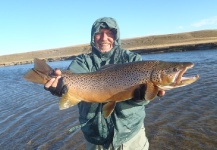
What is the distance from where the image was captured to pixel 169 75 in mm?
4027

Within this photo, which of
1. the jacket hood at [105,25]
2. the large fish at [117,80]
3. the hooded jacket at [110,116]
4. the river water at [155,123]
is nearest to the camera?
the large fish at [117,80]

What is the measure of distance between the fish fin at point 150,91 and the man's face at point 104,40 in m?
1.08

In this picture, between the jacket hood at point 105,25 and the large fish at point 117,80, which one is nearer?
the large fish at point 117,80

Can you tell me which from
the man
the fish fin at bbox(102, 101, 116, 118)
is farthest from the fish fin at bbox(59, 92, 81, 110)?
the fish fin at bbox(102, 101, 116, 118)

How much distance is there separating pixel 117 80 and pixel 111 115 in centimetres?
54

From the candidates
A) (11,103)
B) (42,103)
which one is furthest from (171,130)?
(11,103)

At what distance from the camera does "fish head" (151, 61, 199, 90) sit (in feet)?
13.0

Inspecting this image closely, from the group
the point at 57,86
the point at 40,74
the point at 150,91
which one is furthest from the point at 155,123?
the point at 40,74

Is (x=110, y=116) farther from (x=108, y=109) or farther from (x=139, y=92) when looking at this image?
(x=139, y=92)

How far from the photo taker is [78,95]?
160 inches

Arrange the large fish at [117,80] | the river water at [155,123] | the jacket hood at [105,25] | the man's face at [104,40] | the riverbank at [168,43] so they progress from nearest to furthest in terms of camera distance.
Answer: the large fish at [117,80], the man's face at [104,40], the jacket hood at [105,25], the river water at [155,123], the riverbank at [168,43]

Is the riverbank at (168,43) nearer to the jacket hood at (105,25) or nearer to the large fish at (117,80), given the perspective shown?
the jacket hood at (105,25)

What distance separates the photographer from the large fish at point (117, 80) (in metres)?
3.92

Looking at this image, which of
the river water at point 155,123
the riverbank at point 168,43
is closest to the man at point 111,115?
the river water at point 155,123
